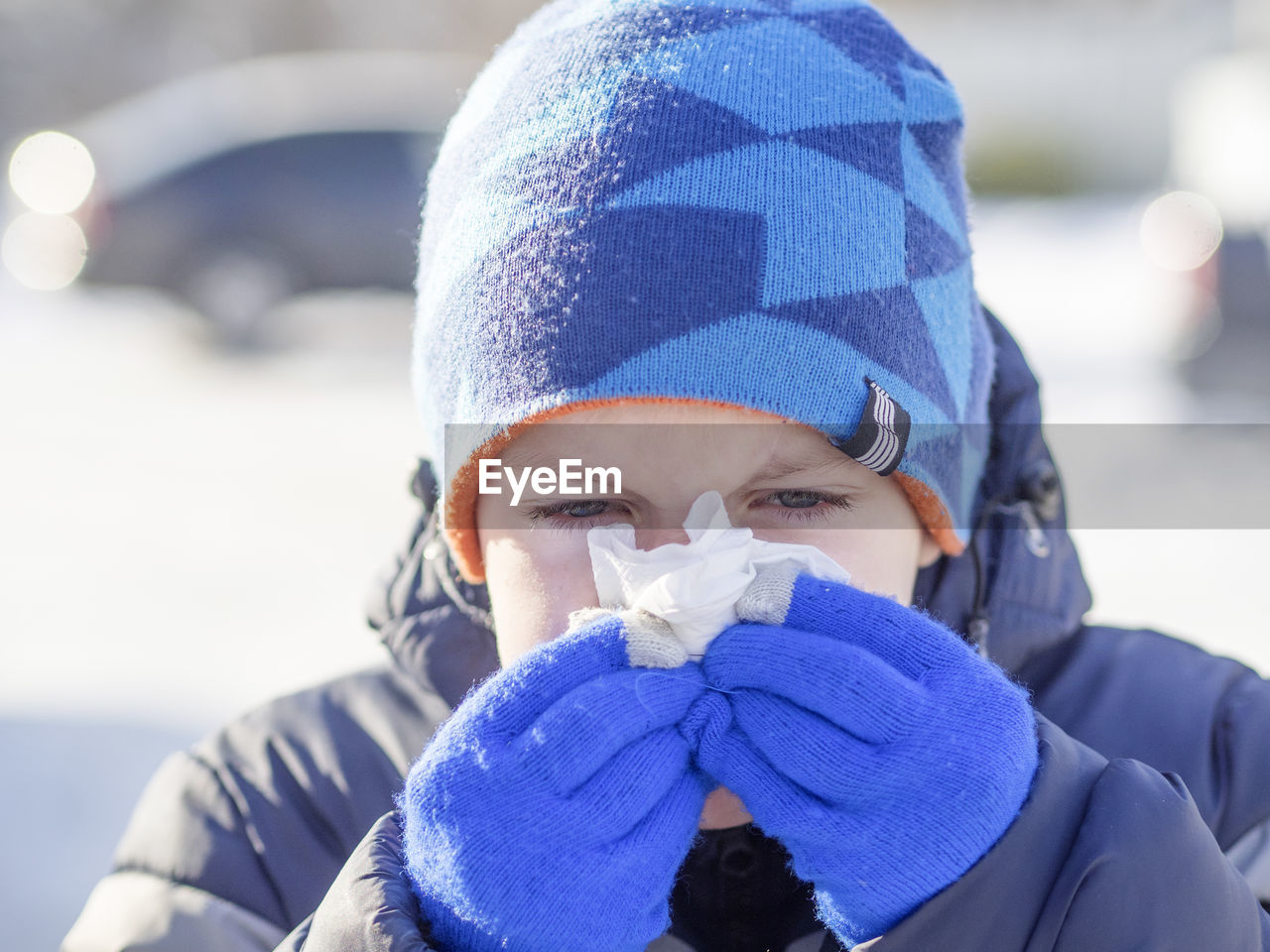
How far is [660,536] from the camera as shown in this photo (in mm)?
1195

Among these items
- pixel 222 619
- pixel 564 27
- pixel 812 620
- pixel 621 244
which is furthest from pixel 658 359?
pixel 222 619

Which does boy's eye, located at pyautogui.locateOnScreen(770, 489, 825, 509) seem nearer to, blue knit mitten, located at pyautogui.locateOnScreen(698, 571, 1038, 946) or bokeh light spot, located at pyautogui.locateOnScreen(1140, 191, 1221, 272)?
blue knit mitten, located at pyautogui.locateOnScreen(698, 571, 1038, 946)

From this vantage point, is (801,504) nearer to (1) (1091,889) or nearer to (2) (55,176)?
(1) (1091,889)

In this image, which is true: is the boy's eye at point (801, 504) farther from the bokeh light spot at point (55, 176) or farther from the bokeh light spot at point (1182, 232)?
the bokeh light spot at point (55, 176)

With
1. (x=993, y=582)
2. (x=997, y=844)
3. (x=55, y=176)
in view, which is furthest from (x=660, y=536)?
(x=55, y=176)

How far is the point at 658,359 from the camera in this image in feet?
4.00

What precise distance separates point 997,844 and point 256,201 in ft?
26.5

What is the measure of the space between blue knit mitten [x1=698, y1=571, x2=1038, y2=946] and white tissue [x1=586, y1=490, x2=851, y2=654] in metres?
0.03

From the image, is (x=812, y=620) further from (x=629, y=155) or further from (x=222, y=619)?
(x=222, y=619)

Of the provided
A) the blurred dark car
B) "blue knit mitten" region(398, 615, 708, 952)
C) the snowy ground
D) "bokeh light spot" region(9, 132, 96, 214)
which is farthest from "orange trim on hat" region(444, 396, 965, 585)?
"bokeh light spot" region(9, 132, 96, 214)

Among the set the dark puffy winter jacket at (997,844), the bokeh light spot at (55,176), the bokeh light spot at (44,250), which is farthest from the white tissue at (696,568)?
the bokeh light spot at (44,250)

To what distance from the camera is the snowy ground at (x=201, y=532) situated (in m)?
2.91

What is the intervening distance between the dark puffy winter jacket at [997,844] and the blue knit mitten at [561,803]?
8 cm

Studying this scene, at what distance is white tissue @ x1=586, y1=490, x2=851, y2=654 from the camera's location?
112cm
